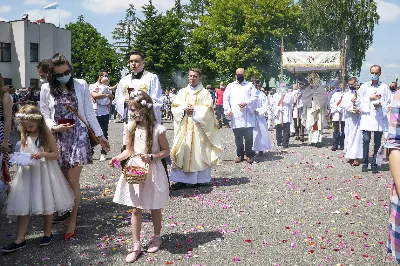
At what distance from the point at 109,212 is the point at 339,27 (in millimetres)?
40649

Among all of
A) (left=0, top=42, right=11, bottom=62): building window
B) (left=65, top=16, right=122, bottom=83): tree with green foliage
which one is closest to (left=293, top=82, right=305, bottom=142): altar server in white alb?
(left=0, top=42, right=11, bottom=62): building window

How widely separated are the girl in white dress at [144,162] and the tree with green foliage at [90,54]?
52.8m

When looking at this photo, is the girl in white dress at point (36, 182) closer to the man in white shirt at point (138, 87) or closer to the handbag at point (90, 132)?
the handbag at point (90, 132)

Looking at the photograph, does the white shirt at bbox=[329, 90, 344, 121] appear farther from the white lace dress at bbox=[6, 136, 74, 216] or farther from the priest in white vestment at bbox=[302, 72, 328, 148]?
the white lace dress at bbox=[6, 136, 74, 216]

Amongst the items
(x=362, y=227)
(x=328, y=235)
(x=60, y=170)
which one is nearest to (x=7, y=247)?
(x=60, y=170)

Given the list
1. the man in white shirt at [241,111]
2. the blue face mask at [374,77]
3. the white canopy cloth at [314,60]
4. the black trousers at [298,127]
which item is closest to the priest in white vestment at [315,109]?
the black trousers at [298,127]

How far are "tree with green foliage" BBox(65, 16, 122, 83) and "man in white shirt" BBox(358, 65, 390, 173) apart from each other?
48.8m

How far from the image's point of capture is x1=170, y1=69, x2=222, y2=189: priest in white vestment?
8.35 m

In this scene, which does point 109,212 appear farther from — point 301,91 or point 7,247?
point 301,91

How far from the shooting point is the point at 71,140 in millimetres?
5578

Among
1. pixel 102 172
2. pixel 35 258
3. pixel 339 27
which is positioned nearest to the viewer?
pixel 35 258

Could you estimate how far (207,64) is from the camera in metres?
53.8

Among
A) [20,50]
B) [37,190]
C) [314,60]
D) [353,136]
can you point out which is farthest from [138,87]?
[20,50]

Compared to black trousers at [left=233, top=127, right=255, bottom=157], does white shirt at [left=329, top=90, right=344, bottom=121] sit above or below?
above
